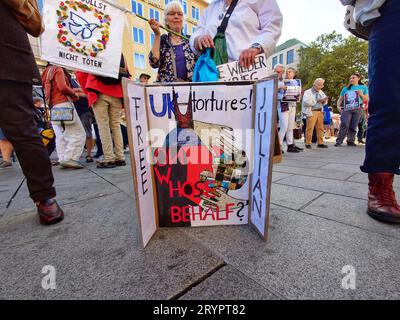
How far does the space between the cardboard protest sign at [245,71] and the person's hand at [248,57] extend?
0.9 inches

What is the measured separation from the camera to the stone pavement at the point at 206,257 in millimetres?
678

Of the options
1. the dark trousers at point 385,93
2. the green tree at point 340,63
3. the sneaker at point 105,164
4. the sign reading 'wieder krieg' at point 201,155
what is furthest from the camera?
the green tree at point 340,63

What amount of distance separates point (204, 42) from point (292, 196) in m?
1.32

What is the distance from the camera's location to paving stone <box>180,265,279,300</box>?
0.65 meters

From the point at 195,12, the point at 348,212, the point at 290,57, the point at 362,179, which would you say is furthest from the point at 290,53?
the point at 348,212

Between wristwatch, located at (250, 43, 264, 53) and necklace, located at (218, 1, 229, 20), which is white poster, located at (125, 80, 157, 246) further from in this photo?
necklace, located at (218, 1, 229, 20)

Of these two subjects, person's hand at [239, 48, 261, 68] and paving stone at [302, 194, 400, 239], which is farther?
person's hand at [239, 48, 261, 68]

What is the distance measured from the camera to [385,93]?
1.15 meters

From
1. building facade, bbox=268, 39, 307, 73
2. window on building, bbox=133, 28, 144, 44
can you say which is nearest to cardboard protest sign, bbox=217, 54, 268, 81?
window on building, bbox=133, 28, 144, 44

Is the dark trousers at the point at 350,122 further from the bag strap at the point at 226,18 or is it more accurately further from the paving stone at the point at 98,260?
the paving stone at the point at 98,260

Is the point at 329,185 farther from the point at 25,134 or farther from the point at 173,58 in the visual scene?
the point at 25,134

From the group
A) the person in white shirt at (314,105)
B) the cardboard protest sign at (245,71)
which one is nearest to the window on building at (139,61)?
the person in white shirt at (314,105)

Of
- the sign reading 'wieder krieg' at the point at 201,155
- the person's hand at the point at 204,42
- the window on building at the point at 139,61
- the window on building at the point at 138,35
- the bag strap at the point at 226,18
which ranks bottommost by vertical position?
the sign reading 'wieder krieg' at the point at 201,155

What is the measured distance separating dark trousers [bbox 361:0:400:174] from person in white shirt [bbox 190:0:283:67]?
0.56 meters
